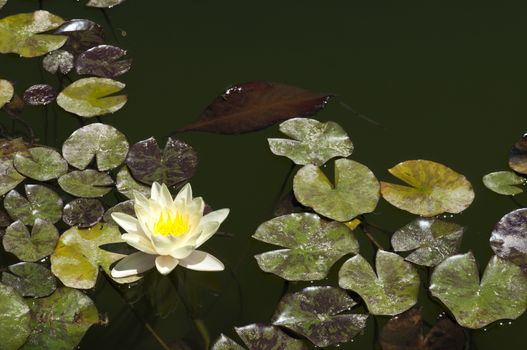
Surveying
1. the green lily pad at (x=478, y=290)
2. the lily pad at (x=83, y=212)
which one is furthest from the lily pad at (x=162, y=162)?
the green lily pad at (x=478, y=290)

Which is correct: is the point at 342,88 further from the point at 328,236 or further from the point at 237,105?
the point at 328,236

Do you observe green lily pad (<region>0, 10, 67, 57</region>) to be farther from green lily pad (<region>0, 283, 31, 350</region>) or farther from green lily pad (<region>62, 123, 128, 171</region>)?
green lily pad (<region>0, 283, 31, 350</region>)

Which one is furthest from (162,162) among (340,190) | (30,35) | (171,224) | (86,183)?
(30,35)

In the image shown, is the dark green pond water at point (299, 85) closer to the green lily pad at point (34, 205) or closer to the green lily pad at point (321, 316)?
the green lily pad at point (321, 316)

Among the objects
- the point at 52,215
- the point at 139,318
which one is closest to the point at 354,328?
the point at 139,318

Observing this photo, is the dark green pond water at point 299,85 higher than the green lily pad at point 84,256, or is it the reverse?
the dark green pond water at point 299,85

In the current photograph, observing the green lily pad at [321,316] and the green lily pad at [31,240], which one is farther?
the green lily pad at [31,240]

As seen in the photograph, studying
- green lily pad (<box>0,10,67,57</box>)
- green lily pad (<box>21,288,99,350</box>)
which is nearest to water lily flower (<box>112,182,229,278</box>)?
green lily pad (<box>21,288,99,350</box>)

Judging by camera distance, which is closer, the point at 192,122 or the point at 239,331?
the point at 239,331
